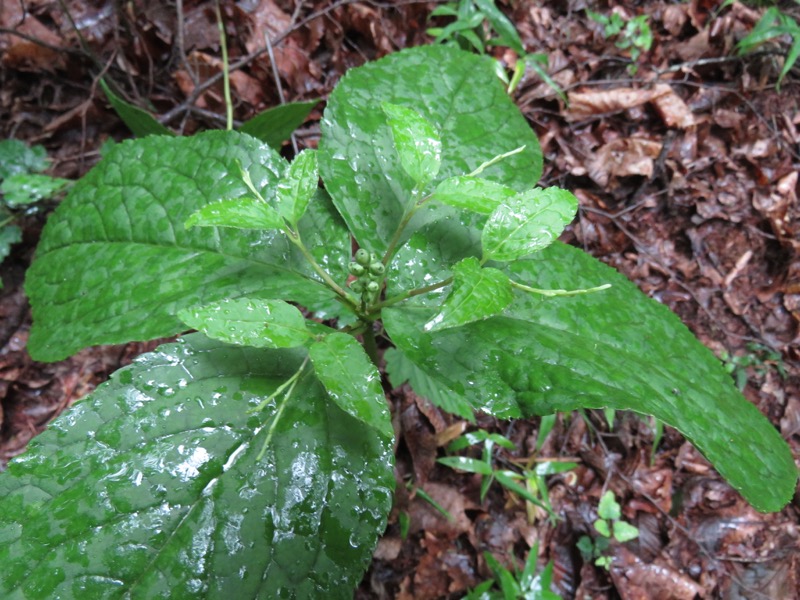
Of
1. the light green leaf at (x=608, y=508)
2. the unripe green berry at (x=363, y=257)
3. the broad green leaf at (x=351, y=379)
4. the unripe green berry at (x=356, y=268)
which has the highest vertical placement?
the unripe green berry at (x=363, y=257)

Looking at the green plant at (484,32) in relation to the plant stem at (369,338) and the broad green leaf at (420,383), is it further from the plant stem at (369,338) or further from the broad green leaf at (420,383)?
the plant stem at (369,338)

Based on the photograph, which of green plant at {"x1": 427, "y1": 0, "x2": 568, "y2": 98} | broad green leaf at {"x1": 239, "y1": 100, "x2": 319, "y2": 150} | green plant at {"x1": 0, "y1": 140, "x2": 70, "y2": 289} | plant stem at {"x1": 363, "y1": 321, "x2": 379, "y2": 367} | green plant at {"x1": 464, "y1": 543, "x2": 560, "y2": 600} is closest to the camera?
plant stem at {"x1": 363, "y1": 321, "x2": 379, "y2": 367}

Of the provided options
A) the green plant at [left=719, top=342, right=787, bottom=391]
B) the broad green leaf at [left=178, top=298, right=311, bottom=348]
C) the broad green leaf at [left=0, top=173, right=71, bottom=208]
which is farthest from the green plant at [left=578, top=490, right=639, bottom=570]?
the broad green leaf at [left=0, top=173, right=71, bottom=208]

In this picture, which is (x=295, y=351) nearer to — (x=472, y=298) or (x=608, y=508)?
(x=472, y=298)

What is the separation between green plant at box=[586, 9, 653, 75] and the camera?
323 cm

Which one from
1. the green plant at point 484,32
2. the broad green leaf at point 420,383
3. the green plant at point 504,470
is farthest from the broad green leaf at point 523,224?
the green plant at point 484,32

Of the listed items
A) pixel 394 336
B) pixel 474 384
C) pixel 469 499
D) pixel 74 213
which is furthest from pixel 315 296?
pixel 469 499

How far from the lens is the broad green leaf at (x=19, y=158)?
7.38ft

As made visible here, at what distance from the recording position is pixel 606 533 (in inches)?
91.4

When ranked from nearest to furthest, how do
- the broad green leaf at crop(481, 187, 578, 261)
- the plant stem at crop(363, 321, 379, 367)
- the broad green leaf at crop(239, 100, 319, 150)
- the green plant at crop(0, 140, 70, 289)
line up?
the broad green leaf at crop(481, 187, 578, 261)
the plant stem at crop(363, 321, 379, 367)
the broad green leaf at crop(239, 100, 319, 150)
the green plant at crop(0, 140, 70, 289)

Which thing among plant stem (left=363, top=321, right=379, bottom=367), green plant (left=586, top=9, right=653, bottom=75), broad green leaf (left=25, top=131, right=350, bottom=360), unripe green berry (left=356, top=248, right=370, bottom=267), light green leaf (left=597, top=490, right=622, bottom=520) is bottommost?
light green leaf (left=597, top=490, right=622, bottom=520)

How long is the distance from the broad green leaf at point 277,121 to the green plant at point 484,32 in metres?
1.18

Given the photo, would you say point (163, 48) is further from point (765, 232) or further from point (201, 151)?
point (765, 232)

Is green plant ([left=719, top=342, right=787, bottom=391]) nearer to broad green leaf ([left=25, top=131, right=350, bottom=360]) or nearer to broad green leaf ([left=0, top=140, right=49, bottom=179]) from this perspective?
broad green leaf ([left=25, top=131, right=350, bottom=360])
